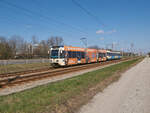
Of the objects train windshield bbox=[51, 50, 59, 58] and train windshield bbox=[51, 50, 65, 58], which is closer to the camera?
train windshield bbox=[51, 50, 65, 58]

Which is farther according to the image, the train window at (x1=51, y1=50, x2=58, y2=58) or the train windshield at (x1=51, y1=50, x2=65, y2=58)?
the train window at (x1=51, y1=50, x2=58, y2=58)

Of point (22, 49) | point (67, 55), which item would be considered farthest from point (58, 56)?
point (22, 49)

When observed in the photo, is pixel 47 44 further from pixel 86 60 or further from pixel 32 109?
pixel 32 109

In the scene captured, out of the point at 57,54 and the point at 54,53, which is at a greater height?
the point at 54,53

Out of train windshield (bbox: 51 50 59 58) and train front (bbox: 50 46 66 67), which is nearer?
train front (bbox: 50 46 66 67)

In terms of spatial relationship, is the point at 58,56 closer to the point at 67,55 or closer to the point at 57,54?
the point at 57,54

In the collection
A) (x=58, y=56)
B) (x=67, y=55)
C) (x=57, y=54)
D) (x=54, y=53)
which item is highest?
(x=54, y=53)

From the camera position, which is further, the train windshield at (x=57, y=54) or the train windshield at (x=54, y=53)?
the train windshield at (x=54, y=53)

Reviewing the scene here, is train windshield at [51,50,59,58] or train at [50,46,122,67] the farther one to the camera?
train windshield at [51,50,59,58]

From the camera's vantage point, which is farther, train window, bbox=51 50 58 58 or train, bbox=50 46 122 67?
train window, bbox=51 50 58 58

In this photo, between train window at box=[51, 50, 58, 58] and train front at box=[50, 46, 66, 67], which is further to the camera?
train window at box=[51, 50, 58, 58]

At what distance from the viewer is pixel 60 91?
7160 millimetres

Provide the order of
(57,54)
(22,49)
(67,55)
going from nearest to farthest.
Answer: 1. (57,54)
2. (67,55)
3. (22,49)

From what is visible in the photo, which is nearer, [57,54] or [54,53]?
[57,54]
